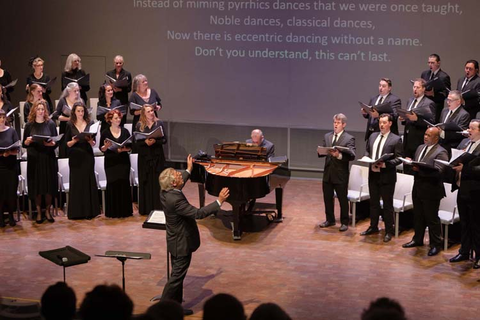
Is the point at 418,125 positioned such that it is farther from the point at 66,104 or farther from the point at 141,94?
the point at 66,104

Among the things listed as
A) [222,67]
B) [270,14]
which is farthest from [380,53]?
[222,67]

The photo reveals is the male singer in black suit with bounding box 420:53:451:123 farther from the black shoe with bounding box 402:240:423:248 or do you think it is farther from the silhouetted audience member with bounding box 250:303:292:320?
the silhouetted audience member with bounding box 250:303:292:320

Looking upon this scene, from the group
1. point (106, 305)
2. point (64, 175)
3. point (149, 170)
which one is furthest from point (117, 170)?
point (106, 305)

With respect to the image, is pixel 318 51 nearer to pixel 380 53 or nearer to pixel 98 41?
pixel 380 53

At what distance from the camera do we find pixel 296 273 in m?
9.34

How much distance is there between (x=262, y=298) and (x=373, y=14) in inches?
256

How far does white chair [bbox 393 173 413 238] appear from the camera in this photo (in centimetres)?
1057

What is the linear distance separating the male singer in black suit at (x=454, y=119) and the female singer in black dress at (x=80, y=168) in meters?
5.03

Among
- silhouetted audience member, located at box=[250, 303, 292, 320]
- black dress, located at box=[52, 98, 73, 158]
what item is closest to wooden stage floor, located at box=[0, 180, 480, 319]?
black dress, located at box=[52, 98, 73, 158]

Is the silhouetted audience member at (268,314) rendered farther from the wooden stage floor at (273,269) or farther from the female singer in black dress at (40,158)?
the female singer in black dress at (40,158)

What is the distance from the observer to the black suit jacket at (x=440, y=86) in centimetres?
1189

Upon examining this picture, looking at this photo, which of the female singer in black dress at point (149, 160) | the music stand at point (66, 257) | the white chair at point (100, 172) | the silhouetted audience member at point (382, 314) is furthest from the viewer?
the white chair at point (100, 172)

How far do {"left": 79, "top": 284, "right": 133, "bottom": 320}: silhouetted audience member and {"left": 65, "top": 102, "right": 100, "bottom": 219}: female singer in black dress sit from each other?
23.1 ft

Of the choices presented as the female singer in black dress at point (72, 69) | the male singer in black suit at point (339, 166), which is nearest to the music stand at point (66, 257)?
the male singer in black suit at point (339, 166)
